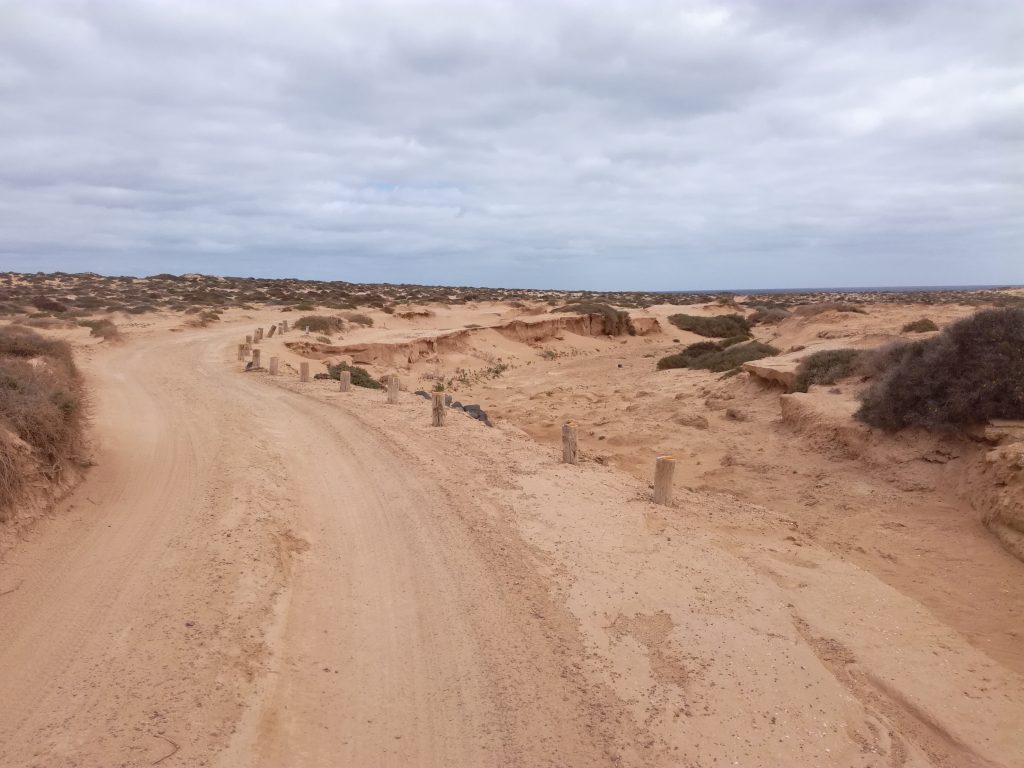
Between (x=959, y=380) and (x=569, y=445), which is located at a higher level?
(x=959, y=380)

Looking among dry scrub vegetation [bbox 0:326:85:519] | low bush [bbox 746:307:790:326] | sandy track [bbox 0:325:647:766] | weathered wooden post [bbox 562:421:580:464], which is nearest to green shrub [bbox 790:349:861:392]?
weathered wooden post [bbox 562:421:580:464]

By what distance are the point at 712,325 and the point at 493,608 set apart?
42.3 m

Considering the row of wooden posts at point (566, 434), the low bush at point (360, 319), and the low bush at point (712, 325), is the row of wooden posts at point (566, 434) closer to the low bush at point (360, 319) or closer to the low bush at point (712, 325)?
the low bush at point (360, 319)

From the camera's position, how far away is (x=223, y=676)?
473cm

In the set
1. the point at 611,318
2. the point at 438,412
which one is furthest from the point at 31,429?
the point at 611,318

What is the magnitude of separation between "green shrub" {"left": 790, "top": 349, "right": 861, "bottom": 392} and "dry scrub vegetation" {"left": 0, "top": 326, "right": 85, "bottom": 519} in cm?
1474

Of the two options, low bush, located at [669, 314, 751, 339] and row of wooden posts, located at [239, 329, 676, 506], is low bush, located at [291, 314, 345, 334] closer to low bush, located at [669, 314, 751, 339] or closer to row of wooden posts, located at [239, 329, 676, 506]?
row of wooden posts, located at [239, 329, 676, 506]

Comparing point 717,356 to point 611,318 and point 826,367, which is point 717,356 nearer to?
point 826,367

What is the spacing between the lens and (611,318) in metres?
45.2

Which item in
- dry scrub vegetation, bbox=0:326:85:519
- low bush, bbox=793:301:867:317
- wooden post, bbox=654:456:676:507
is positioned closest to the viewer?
dry scrub vegetation, bbox=0:326:85:519

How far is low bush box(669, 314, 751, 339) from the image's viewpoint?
1712 inches

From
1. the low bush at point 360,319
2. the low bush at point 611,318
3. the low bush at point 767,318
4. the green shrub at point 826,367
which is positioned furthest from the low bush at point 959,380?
the low bush at point 611,318

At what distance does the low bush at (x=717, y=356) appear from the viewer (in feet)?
73.8

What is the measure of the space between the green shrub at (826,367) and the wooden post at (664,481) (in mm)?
8118
